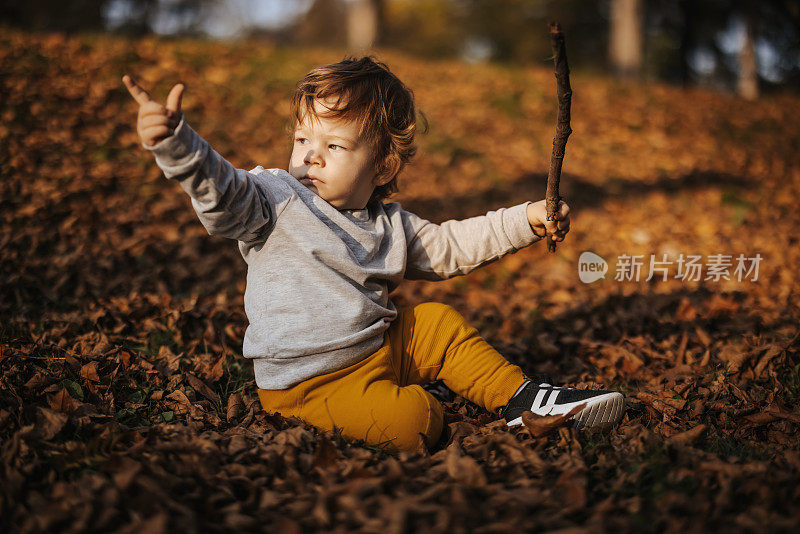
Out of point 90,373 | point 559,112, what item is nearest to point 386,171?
point 559,112

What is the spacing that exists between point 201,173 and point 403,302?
2213mm

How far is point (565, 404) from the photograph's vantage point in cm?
222

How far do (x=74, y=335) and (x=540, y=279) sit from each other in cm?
326

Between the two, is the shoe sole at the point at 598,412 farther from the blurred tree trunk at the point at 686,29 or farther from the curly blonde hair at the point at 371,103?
the blurred tree trunk at the point at 686,29

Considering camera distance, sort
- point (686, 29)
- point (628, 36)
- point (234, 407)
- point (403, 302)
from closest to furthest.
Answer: point (234, 407)
point (403, 302)
point (628, 36)
point (686, 29)

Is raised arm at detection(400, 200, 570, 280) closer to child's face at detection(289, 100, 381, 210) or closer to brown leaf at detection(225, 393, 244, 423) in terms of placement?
child's face at detection(289, 100, 381, 210)

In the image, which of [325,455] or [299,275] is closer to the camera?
[325,455]

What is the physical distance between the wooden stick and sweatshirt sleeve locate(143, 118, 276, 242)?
1062mm

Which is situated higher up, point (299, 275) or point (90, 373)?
point (299, 275)

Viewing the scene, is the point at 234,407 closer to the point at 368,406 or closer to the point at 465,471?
the point at 368,406

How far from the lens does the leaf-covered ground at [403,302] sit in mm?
1674

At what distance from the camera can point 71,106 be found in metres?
5.91

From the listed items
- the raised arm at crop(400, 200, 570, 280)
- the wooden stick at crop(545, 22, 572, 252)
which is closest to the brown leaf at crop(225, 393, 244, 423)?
the raised arm at crop(400, 200, 570, 280)

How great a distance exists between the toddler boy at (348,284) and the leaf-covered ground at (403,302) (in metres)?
0.15
